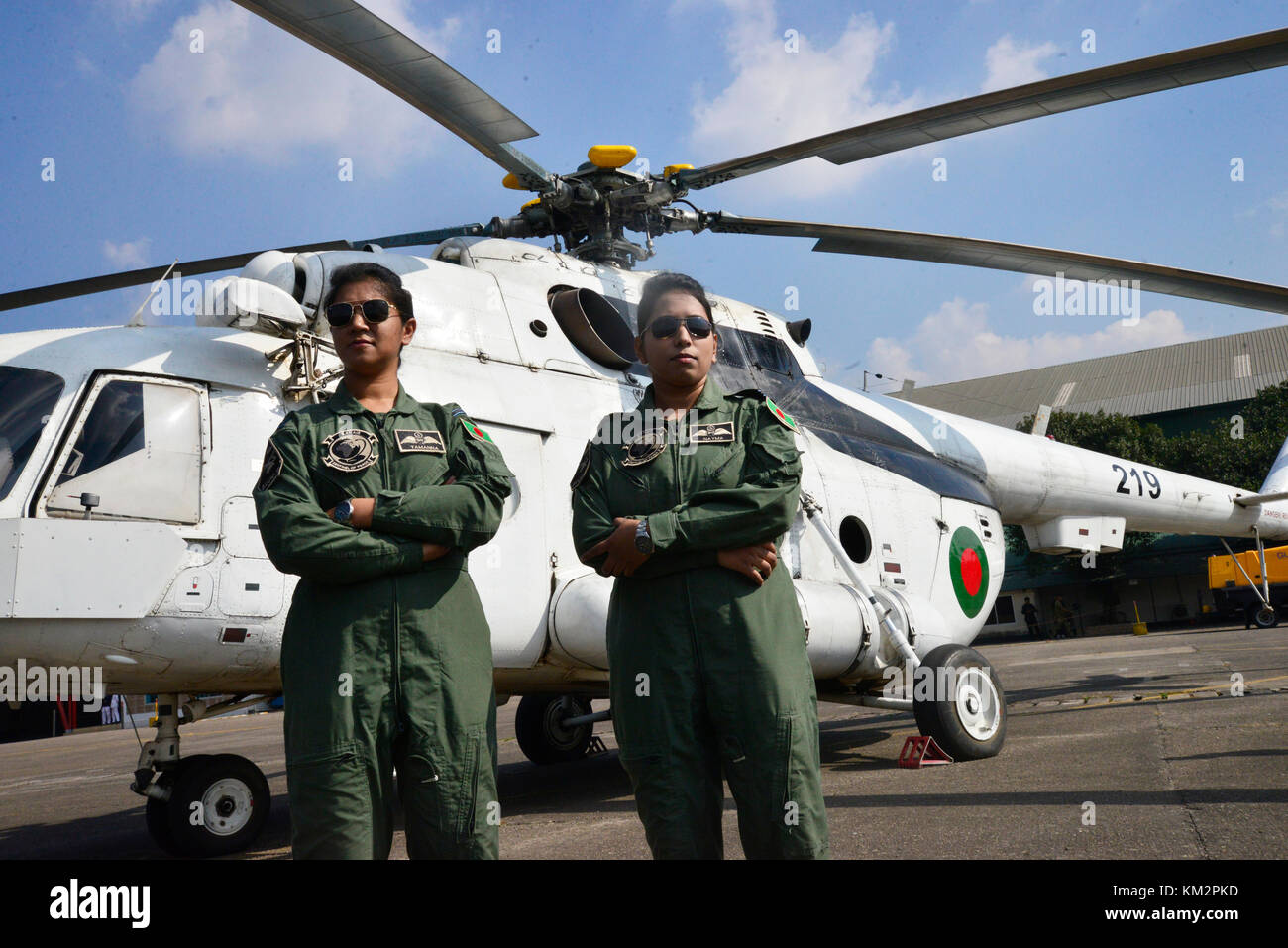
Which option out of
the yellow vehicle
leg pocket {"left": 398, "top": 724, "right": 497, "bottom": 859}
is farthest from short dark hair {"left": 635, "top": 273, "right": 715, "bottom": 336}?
the yellow vehicle

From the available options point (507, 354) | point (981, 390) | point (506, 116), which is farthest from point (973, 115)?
point (981, 390)

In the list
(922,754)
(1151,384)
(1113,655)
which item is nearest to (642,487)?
(922,754)

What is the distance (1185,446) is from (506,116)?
3925cm

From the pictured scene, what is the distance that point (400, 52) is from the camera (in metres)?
5.00

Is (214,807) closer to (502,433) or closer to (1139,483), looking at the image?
(502,433)

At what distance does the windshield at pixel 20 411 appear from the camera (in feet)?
15.5

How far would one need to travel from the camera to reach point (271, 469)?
280 cm

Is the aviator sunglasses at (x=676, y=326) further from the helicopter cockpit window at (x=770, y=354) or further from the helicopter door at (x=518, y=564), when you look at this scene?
the helicopter cockpit window at (x=770, y=354)

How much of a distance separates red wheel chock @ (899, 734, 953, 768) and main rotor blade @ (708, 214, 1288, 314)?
3.84 meters

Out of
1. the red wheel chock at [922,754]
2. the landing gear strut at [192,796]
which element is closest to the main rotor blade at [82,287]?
the landing gear strut at [192,796]

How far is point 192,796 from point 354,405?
12.3 feet

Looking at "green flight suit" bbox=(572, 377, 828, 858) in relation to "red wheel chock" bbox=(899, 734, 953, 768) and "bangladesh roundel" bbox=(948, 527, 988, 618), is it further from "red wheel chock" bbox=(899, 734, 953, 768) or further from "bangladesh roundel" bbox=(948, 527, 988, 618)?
"bangladesh roundel" bbox=(948, 527, 988, 618)
